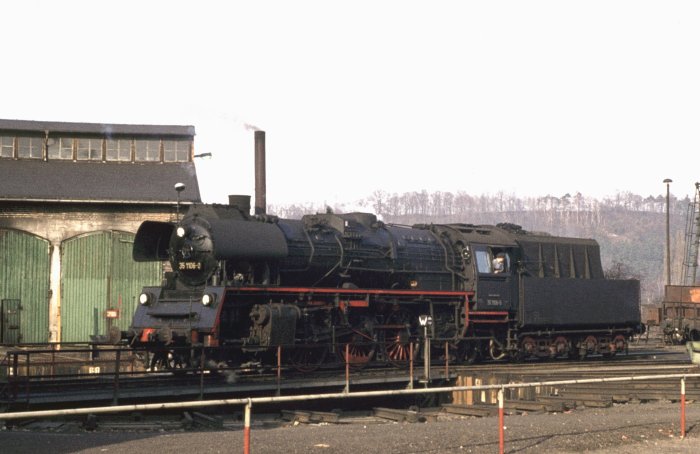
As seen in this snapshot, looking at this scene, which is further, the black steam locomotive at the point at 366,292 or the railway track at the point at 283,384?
the black steam locomotive at the point at 366,292

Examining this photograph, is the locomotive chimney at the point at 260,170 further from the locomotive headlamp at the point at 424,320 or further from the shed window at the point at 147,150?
the locomotive headlamp at the point at 424,320

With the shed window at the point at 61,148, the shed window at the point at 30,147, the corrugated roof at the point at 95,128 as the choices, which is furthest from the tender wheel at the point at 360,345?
the shed window at the point at 30,147

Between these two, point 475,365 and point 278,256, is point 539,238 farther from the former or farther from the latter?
point 278,256

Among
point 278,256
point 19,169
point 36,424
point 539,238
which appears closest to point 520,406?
point 278,256

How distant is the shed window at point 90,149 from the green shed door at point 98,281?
15.6ft

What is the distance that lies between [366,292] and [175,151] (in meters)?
17.7

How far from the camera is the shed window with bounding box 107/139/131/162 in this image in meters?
39.2

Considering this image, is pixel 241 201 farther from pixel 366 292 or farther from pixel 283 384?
pixel 283 384

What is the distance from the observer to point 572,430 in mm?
14992

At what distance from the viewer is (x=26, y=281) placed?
3503cm

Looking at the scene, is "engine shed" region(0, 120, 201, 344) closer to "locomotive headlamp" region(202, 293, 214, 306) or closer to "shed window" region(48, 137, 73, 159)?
"shed window" region(48, 137, 73, 159)

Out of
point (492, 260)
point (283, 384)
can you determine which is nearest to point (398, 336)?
point (492, 260)

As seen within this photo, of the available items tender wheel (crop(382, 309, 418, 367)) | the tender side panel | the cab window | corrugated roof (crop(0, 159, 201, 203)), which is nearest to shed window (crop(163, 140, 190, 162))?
corrugated roof (crop(0, 159, 201, 203))

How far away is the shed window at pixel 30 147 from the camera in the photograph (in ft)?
126
